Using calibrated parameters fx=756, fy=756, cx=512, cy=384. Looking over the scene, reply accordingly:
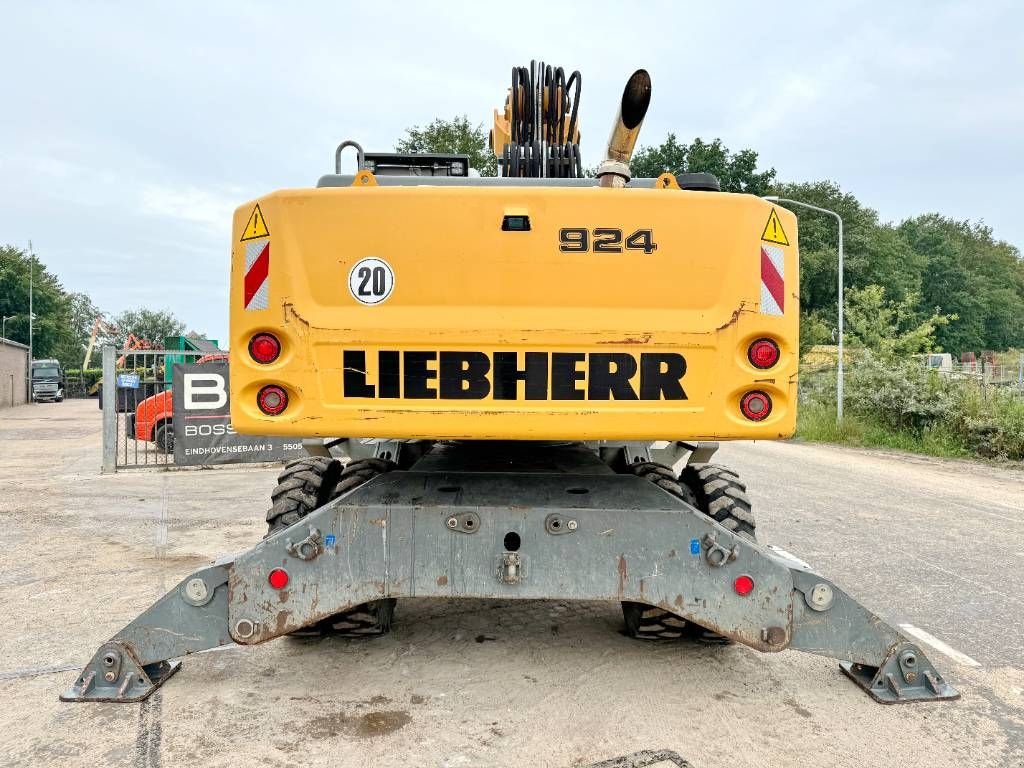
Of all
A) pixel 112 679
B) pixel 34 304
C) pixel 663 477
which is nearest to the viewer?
pixel 112 679

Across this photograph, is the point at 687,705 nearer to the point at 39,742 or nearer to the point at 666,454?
the point at 666,454

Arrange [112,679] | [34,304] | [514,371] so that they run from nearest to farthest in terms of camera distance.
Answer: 1. [514,371]
2. [112,679]
3. [34,304]

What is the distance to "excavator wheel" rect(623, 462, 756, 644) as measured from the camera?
3.91 meters

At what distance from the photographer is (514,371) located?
10.1 ft

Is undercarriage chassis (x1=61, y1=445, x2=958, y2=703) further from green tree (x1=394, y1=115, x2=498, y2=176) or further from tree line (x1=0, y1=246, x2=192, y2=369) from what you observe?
tree line (x1=0, y1=246, x2=192, y2=369)

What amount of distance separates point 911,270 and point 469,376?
2660 inches

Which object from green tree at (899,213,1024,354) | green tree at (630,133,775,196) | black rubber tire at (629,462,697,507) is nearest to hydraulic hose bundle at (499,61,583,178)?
black rubber tire at (629,462,697,507)

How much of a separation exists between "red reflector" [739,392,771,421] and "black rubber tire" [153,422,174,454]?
11.4 metres

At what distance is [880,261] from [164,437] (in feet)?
164

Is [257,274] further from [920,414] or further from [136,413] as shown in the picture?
[920,414]

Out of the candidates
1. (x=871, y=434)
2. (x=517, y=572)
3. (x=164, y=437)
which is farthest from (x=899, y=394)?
(x=517, y=572)

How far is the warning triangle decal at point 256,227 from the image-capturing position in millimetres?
3094

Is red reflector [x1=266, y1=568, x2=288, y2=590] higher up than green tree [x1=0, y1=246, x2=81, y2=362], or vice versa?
green tree [x1=0, y1=246, x2=81, y2=362]

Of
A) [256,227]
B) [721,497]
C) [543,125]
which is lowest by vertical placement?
[721,497]
